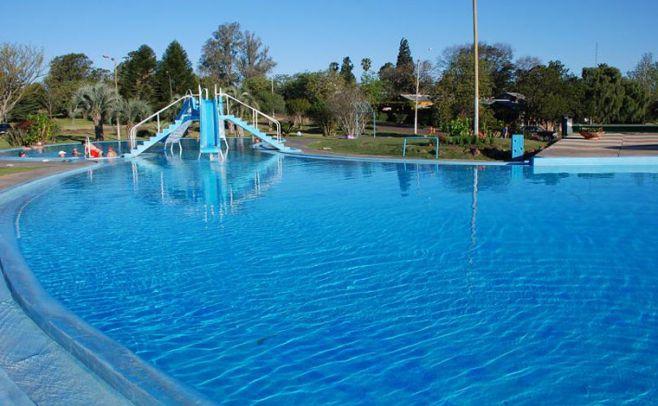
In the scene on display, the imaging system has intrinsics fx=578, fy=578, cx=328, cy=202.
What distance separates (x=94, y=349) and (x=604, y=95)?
51439mm

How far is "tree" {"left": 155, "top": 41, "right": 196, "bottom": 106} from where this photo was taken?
46.5 metres

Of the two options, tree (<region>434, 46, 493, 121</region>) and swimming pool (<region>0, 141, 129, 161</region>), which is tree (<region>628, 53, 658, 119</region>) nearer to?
tree (<region>434, 46, 493, 121</region>)

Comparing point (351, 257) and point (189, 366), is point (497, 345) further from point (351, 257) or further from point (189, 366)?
point (351, 257)

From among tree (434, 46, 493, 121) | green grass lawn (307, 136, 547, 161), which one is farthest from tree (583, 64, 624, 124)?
green grass lawn (307, 136, 547, 161)

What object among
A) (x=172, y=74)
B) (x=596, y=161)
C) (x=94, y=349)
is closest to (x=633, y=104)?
(x=596, y=161)

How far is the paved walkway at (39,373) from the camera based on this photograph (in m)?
3.87

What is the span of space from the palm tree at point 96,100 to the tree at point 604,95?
37.0 m

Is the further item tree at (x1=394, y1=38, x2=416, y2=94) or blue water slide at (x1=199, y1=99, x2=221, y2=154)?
tree at (x1=394, y1=38, x2=416, y2=94)

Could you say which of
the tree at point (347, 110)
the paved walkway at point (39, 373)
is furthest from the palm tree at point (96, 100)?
the paved walkway at point (39, 373)

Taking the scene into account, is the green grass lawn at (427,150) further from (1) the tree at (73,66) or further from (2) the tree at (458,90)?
(1) the tree at (73,66)

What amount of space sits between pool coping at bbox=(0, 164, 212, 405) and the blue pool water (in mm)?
253

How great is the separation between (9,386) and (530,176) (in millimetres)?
15241

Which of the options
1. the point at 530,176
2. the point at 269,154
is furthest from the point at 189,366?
the point at 269,154

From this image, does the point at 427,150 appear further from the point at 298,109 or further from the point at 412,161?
the point at 298,109
